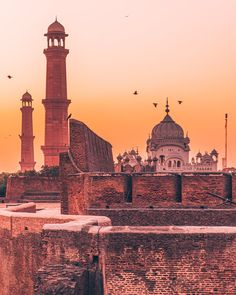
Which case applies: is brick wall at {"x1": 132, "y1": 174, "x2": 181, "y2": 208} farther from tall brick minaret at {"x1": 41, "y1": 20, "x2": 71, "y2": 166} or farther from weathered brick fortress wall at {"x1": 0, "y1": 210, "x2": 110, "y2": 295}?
tall brick minaret at {"x1": 41, "y1": 20, "x2": 71, "y2": 166}

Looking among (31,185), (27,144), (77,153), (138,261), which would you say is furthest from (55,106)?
(138,261)

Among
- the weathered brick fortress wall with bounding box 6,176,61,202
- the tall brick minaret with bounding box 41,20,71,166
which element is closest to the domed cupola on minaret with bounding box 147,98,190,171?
the tall brick minaret with bounding box 41,20,71,166

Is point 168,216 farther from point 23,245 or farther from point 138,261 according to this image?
point 138,261

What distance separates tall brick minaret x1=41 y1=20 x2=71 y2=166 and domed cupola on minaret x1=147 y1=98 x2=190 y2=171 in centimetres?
1060

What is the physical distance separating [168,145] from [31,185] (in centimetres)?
3993

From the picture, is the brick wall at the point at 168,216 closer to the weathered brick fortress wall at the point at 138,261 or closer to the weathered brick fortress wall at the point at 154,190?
the weathered brick fortress wall at the point at 154,190

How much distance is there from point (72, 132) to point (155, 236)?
25.6 ft

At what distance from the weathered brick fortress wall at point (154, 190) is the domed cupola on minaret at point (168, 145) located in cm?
5709

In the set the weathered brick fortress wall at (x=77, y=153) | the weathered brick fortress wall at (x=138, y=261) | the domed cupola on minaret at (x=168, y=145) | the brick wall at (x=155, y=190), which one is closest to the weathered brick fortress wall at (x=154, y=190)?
the brick wall at (x=155, y=190)

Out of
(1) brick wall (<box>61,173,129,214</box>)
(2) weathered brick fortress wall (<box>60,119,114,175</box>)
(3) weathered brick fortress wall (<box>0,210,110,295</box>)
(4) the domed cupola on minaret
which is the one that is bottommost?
(3) weathered brick fortress wall (<box>0,210,110,295</box>)

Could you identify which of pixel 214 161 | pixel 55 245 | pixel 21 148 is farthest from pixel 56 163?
pixel 55 245

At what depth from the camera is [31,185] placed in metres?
35.6

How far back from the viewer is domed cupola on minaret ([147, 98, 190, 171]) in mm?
73625

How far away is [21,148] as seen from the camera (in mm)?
80125
